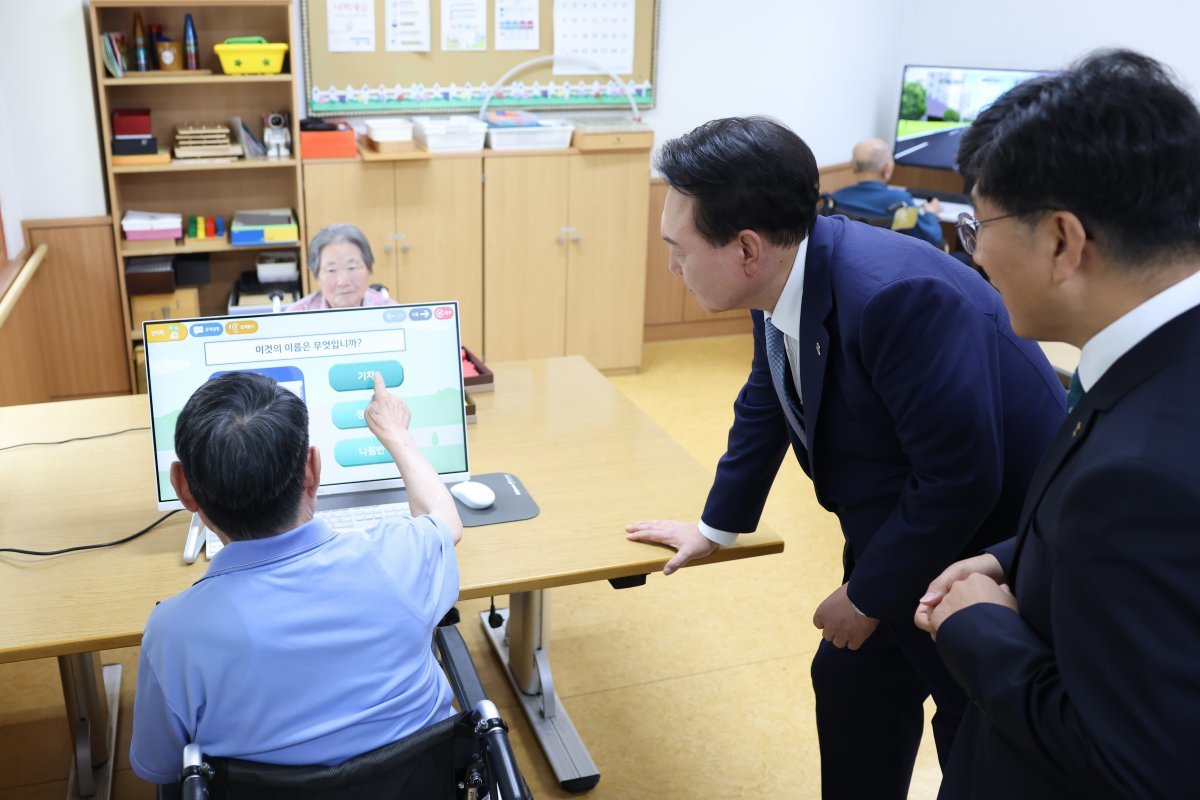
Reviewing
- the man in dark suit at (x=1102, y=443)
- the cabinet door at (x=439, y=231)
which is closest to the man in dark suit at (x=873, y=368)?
the man in dark suit at (x=1102, y=443)

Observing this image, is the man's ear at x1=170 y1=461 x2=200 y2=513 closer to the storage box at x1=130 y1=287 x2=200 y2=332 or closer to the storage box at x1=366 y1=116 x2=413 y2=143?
the storage box at x1=130 y1=287 x2=200 y2=332

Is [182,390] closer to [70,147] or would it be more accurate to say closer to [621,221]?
[70,147]

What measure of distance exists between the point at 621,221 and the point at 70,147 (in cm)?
238

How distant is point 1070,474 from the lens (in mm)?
1082

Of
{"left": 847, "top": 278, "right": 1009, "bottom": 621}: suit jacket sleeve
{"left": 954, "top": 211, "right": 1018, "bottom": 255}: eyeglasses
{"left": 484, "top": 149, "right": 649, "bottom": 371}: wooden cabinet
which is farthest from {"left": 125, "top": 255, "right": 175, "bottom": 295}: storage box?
{"left": 954, "top": 211, "right": 1018, "bottom": 255}: eyeglasses

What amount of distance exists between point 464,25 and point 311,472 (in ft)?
13.0

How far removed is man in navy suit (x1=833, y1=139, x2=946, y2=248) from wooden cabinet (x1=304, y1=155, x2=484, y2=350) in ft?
5.98

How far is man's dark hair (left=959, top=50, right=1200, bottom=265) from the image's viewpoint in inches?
40.8

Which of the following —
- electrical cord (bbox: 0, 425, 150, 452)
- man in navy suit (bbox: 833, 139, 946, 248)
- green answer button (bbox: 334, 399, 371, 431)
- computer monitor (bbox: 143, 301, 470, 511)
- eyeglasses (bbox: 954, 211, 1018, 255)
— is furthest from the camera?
man in navy suit (bbox: 833, 139, 946, 248)

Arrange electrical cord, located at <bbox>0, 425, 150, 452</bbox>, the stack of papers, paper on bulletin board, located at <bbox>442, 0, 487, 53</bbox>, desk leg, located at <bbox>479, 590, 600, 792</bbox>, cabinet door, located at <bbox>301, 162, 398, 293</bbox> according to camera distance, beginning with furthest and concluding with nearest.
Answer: paper on bulletin board, located at <bbox>442, 0, 487, 53</bbox> < cabinet door, located at <bbox>301, 162, 398, 293</bbox> < the stack of papers < desk leg, located at <bbox>479, 590, 600, 792</bbox> < electrical cord, located at <bbox>0, 425, 150, 452</bbox>

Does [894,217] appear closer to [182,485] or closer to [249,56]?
[249,56]

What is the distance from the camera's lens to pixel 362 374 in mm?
2105

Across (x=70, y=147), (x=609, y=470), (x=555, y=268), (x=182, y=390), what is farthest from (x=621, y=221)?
(x=182, y=390)

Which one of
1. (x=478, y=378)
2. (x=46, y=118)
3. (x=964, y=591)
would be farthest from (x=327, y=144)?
(x=964, y=591)
